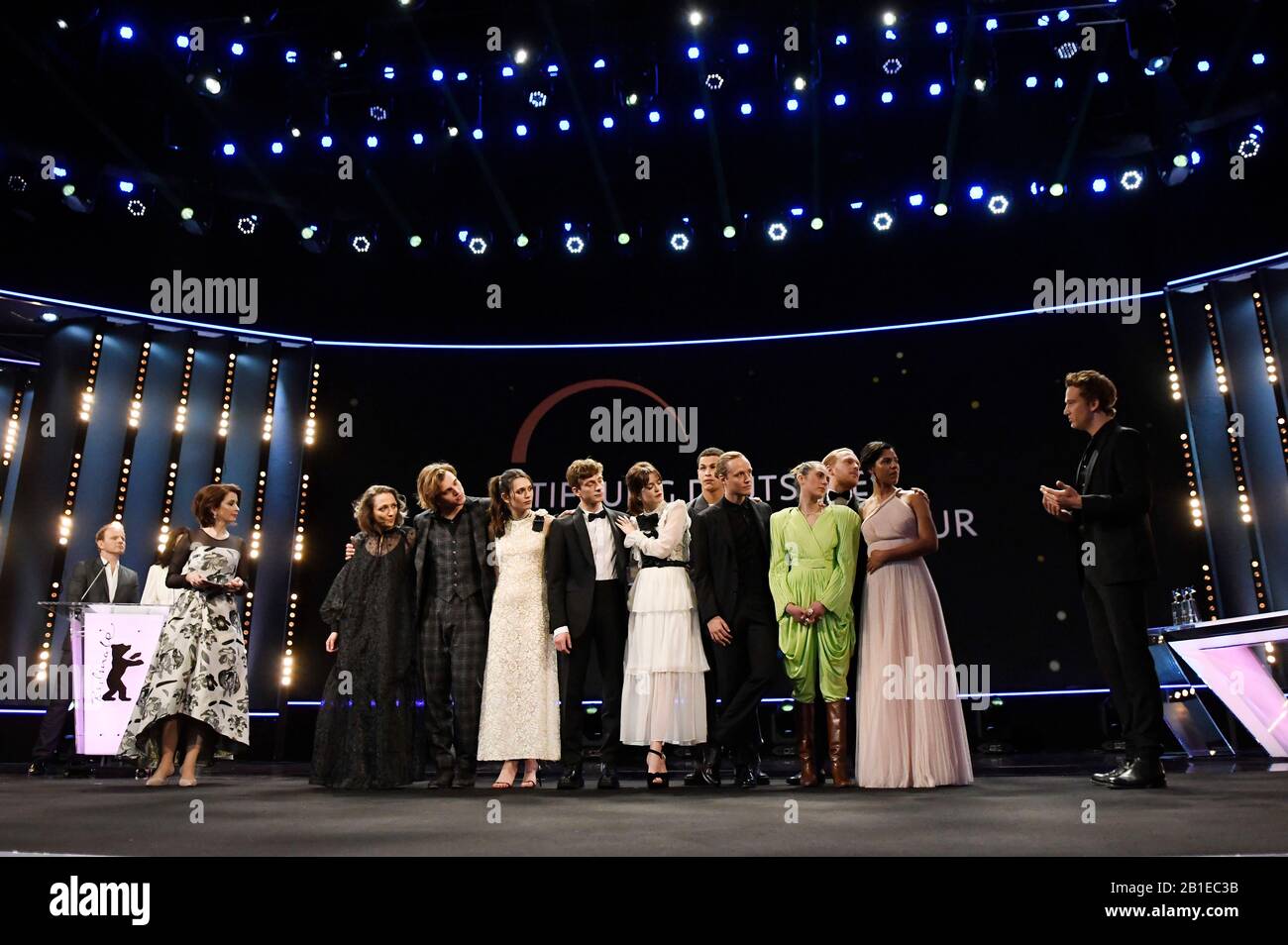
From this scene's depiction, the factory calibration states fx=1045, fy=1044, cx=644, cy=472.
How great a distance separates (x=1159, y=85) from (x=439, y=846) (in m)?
7.97

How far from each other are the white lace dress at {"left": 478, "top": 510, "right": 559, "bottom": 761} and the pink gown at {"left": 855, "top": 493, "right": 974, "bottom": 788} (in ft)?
5.07

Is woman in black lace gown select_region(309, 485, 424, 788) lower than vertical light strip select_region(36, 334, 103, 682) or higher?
lower

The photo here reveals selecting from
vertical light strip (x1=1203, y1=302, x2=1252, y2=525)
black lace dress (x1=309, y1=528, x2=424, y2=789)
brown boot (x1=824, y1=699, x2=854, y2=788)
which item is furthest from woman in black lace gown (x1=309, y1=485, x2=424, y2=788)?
vertical light strip (x1=1203, y1=302, x2=1252, y2=525)

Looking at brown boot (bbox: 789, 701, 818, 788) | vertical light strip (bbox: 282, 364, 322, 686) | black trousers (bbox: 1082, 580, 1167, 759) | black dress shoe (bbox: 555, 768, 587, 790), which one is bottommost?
black dress shoe (bbox: 555, 768, 587, 790)

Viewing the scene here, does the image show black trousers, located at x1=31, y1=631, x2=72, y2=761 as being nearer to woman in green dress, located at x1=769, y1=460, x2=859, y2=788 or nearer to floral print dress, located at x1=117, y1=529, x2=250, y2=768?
floral print dress, located at x1=117, y1=529, x2=250, y2=768

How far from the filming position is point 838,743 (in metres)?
4.91

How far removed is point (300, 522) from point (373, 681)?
16.2 feet

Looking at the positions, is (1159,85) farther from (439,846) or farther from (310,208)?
(439,846)

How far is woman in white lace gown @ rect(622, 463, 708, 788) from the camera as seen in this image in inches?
203

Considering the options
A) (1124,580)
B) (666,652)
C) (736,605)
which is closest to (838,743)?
(736,605)

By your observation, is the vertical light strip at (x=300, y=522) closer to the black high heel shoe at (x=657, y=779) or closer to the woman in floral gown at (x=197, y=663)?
the woman in floral gown at (x=197, y=663)

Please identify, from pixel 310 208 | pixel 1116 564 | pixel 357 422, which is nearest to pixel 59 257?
pixel 310 208

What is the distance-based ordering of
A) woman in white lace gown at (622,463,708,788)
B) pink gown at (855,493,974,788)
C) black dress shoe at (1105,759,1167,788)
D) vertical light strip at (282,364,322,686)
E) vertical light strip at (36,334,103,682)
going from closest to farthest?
black dress shoe at (1105,759,1167,788) < pink gown at (855,493,974,788) < woman in white lace gown at (622,463,708,788) < vertical light strip at (36,334,103,682) < vertical light strip at (282,364,322,686)
